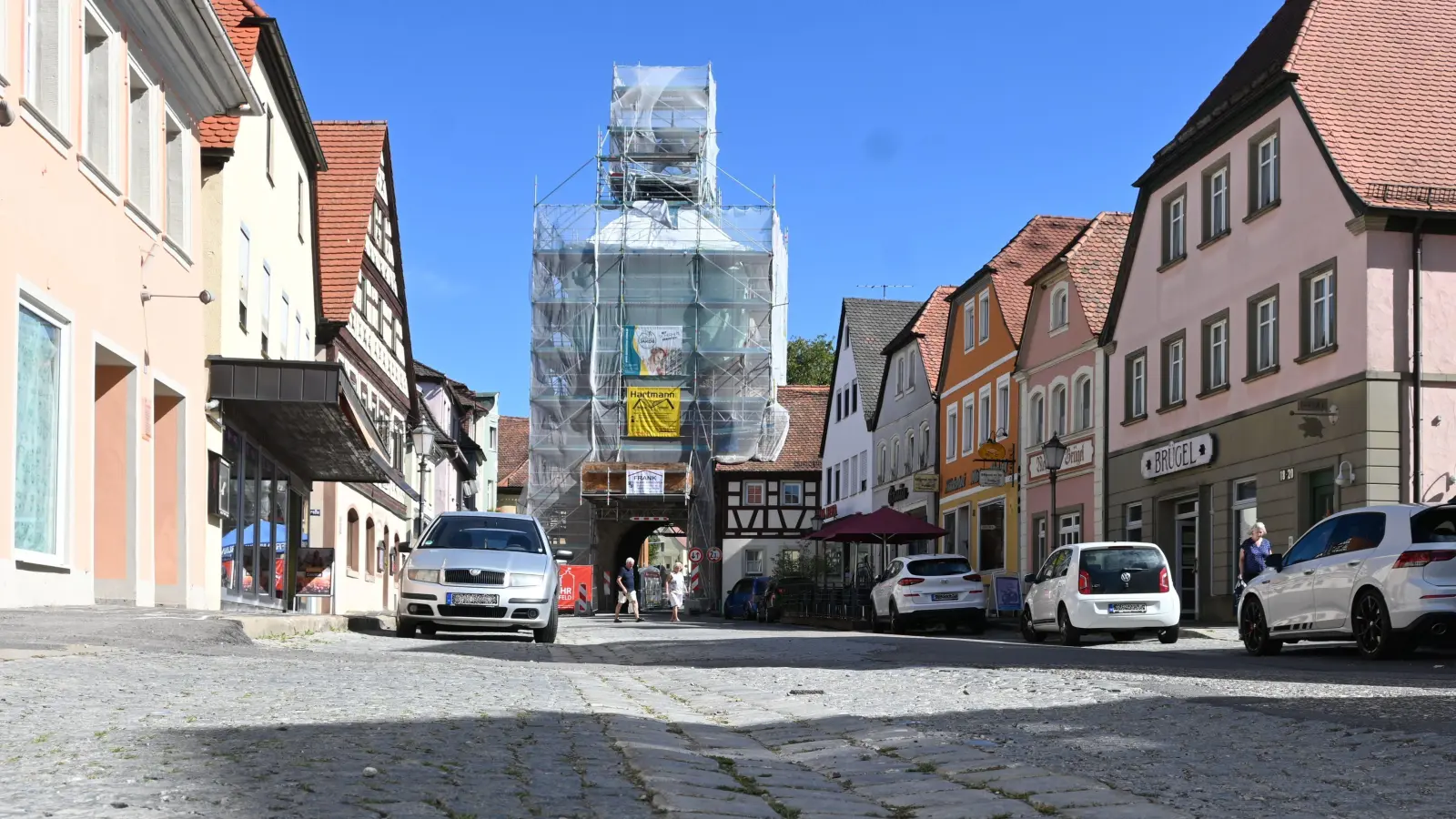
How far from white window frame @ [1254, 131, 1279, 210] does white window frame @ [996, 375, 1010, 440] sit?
15407 mm

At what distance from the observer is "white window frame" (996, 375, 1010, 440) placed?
45.5m

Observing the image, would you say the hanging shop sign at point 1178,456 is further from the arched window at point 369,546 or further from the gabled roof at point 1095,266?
the arched window at point 369,546

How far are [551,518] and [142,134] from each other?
161 ft

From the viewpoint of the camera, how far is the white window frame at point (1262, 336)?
96.7ft

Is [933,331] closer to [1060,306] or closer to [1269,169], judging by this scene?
[1060,306]

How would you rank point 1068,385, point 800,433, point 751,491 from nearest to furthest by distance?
point 1068,385, point 751,491, point 800,433

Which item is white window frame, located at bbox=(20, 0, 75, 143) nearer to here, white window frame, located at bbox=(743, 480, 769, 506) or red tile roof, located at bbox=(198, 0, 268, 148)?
red tile roof, located at bbox=(198, 0, 268, 148)

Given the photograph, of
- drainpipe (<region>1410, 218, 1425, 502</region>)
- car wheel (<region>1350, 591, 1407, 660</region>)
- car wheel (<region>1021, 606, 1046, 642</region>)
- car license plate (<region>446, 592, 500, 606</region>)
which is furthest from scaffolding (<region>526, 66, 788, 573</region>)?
car wheel (<region>1350, 591, 1407, 660</region>)

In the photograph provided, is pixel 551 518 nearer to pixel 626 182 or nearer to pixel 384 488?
pixel 626 182

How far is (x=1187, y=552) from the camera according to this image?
109 feet

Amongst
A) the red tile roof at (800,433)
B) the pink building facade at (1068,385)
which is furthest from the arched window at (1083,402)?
the red tile roof at (800,433)

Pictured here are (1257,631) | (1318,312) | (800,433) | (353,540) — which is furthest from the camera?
(800,433)

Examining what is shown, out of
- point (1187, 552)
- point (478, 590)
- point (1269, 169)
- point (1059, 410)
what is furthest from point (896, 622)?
point (478, 590)

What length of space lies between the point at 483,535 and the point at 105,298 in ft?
21.4
